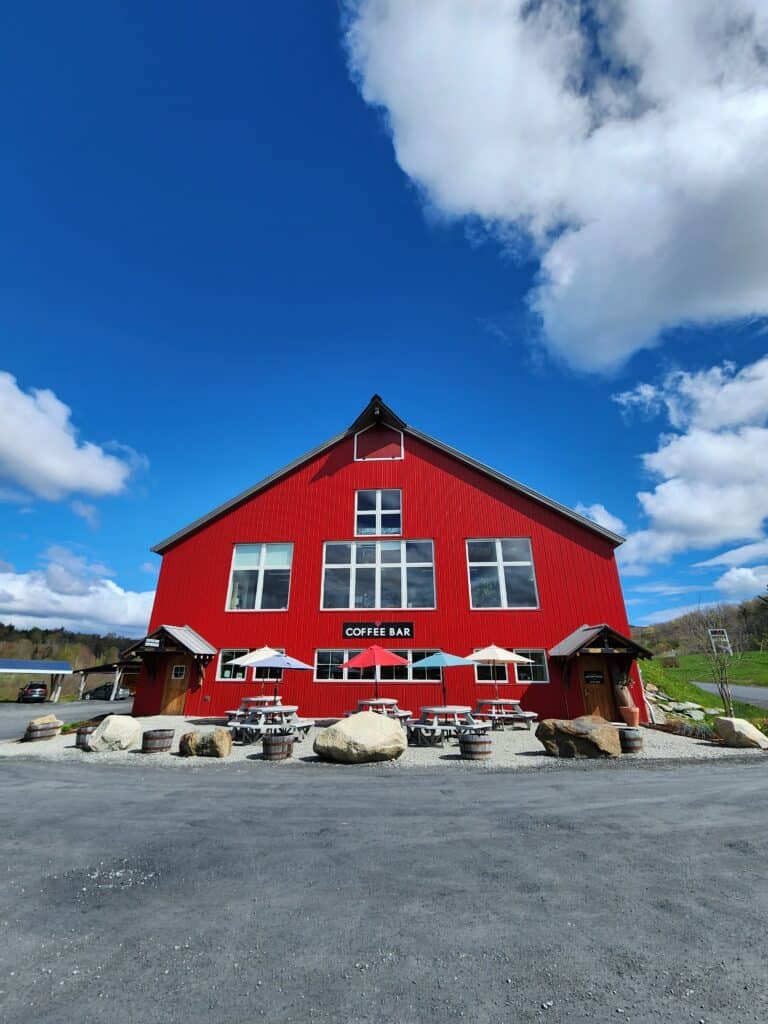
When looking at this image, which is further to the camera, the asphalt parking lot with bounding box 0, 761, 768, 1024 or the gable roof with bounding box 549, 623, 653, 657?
the gable roof with bounding box 549, 623, 653, 657

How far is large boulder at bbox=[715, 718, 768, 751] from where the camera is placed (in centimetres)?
1273

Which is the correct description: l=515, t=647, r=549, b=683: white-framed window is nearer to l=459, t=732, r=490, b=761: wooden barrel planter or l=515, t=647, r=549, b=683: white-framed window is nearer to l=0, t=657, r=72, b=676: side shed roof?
l=459, t=732, r=490, b=761: wooden barrel planter

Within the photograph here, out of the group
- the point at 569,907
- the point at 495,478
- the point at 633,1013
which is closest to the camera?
the point at 633,1013

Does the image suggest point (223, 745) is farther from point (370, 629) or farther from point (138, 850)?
point (370, 629)

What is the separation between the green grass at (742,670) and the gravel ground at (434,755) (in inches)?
1385

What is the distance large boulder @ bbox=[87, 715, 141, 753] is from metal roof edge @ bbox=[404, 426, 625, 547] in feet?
52.7

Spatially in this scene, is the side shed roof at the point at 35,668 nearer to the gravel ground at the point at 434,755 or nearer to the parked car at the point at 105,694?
the parked car at the point at 105,694

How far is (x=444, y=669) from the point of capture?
18.8 m

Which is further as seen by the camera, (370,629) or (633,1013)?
(370,629)

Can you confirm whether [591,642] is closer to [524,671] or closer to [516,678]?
[524,671]

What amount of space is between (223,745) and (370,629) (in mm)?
8487

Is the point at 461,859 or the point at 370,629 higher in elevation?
the point at 370,629

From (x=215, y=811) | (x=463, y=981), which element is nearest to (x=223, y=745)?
(x=215, y=811)

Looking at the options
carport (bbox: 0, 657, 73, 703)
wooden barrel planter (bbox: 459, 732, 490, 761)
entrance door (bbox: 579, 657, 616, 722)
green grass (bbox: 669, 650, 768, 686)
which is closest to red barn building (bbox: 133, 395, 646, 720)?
entrance door (bbox: 579, 657, 616, 722)
